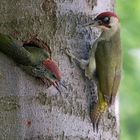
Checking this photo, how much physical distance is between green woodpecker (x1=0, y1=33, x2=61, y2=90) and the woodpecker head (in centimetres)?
26

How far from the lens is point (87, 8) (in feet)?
8.88

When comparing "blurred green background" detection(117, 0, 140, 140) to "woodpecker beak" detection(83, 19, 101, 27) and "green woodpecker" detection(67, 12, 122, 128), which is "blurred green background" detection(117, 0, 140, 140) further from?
"woodpecker beak" detection(83, 19, 101, 27)

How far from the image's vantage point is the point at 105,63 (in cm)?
278

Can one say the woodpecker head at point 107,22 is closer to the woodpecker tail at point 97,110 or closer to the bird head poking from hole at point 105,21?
the bird head poking from hole at point 105,21

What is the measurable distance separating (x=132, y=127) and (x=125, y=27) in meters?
0.78

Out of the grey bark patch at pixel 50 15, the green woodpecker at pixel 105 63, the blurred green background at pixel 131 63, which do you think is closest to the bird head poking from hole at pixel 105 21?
the green woodpecker at pixel 105 63

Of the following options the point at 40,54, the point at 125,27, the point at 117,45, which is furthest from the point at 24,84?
the point at 125,27

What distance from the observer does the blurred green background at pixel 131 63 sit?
4.18 meters

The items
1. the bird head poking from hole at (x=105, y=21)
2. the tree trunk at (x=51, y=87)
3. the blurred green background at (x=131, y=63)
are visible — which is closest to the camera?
the tree trunk at (x=51, y=87)

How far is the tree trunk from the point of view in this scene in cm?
243

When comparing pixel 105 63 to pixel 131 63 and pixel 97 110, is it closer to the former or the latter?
pixel 97 110

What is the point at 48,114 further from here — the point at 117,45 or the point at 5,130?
the point at 117,45

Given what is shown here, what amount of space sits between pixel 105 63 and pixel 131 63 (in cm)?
141

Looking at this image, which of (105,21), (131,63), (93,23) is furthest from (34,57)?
(131,63)
